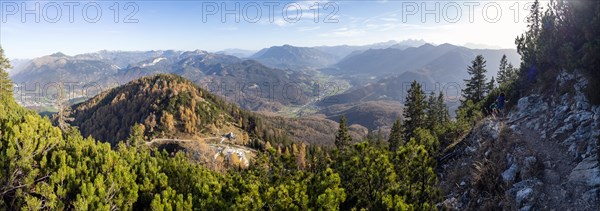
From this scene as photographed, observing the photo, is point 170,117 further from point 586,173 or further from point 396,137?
point 586,173

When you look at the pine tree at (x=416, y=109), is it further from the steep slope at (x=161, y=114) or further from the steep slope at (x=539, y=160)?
the steep slope at (x=161, y=114)

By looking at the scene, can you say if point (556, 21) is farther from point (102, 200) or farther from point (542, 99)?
point (102, 200)

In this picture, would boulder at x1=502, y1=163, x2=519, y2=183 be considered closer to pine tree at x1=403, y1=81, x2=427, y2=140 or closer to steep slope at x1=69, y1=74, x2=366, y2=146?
pine tree at x1=403, y1=81, x2=427, y2=140

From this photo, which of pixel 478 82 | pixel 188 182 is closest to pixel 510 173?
pixel 188 182

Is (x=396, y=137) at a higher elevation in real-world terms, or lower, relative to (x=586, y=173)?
lower

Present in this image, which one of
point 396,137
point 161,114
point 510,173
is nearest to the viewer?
point 510,173

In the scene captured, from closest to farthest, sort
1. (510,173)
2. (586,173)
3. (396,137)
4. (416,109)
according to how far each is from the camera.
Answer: (586,173) < (510,173) < (416,109) < (396,137)

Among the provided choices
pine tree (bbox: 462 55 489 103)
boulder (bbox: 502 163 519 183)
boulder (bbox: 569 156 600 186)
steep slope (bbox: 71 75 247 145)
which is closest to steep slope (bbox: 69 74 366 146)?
steep slope (bbox: 71 75 247 145)

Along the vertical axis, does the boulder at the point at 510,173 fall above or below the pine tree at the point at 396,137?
above

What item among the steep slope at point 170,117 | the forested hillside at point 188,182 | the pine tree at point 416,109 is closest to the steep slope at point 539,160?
the forested hillside at point 188,182
